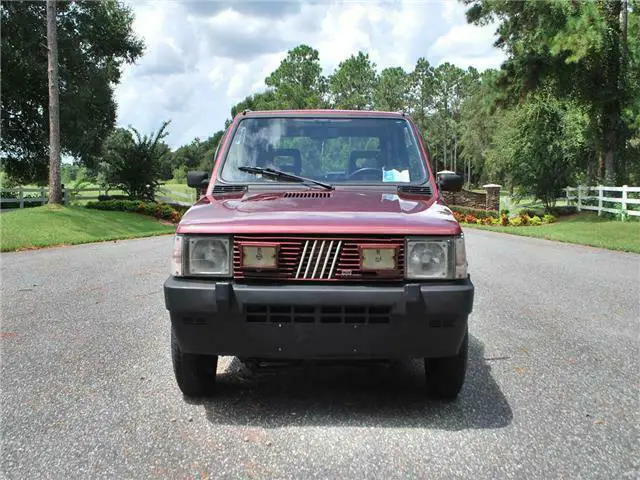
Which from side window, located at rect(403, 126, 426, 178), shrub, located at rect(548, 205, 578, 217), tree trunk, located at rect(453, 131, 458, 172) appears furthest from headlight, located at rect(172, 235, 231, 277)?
tree trunk, located at rect(453, 131, 458, 172)

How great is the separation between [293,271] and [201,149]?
125270 millimetres

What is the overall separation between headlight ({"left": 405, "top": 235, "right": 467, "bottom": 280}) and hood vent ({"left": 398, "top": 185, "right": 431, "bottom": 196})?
969mm

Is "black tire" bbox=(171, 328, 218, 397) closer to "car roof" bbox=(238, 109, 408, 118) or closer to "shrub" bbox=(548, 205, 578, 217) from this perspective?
"car roof" bbox=(238, 109, 408, 118)

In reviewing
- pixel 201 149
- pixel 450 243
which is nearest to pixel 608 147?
pixel 450 243

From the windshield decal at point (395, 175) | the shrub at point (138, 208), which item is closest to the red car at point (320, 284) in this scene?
the windshield decal at point (395, 175)

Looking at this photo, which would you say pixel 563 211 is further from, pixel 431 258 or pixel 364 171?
pixel 431 258

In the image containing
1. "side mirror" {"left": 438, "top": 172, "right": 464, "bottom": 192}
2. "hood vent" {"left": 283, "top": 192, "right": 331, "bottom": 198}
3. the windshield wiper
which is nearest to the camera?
"hood vent" {"left": 283, "top": 192, "right": 331, "bottom": 198}

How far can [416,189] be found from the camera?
4395mm

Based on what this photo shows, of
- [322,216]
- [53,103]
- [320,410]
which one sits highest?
[53,103]

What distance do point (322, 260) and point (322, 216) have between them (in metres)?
0.27

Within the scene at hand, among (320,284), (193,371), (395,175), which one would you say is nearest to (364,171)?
(395,175)

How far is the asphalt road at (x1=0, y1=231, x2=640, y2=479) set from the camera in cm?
304

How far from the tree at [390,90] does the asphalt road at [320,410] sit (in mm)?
72214

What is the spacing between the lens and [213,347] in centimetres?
349
